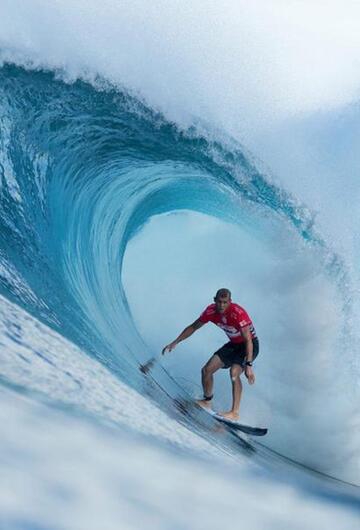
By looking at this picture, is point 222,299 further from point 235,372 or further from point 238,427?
point 238,427

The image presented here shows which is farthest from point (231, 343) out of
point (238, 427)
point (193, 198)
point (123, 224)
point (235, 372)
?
point (123, 224)

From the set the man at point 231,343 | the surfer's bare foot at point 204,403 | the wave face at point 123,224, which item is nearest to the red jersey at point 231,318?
the man at point 231,343

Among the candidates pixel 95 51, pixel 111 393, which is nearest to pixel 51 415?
pixel 111 393

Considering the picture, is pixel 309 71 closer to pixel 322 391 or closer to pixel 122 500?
pixel 322 391

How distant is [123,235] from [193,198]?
104cm

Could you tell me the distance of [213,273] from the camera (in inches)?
312

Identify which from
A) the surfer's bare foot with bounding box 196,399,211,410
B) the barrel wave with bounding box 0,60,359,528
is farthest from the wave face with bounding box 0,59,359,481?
the surfer's bare foot with bounding box 196,399,211,410

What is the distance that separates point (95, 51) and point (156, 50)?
67 cm

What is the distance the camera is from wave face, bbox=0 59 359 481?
5078mm

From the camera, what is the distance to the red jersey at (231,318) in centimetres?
501

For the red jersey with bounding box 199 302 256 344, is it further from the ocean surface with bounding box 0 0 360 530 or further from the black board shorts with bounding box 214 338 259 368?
the ocean surface with bounding box 0 0 360 530

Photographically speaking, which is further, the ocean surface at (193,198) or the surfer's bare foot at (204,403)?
the surfer's bare foot at (204,403)

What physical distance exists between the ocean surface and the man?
11.9 inches

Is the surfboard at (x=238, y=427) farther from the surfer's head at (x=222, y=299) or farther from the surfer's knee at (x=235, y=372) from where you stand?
the surfer's head at (x=222, y=299)
